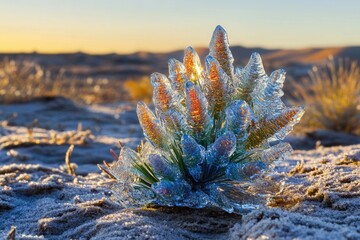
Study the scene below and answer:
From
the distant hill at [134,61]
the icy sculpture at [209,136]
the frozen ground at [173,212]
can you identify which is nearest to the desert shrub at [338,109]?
the frozen ground at [173,212]

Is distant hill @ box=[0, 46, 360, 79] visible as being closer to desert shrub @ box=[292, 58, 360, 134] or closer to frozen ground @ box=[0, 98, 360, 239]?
desert shrub @ box=[292, 58, 360, 134]

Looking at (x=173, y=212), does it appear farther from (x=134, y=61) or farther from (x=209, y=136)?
(x=134, y=61)

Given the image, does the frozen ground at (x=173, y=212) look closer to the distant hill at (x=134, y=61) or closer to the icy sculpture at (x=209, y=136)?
the icy sculpture at (x=209, y=136)

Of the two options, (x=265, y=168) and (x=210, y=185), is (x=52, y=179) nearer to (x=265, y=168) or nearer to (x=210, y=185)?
(x=210, y=185)

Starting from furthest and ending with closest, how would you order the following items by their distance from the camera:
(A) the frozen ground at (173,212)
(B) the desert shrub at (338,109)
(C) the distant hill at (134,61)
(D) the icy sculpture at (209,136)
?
(C) the distant hill at (134,61) < (B) the desert shrub at (338,109) < (D) the icy sculpture at (209,136) < (A) the frozen ground at (173,212)

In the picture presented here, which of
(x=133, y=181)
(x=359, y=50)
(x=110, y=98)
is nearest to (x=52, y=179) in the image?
(x=133, y=181)

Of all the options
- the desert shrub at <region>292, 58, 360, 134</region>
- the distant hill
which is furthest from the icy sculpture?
the distant hill
